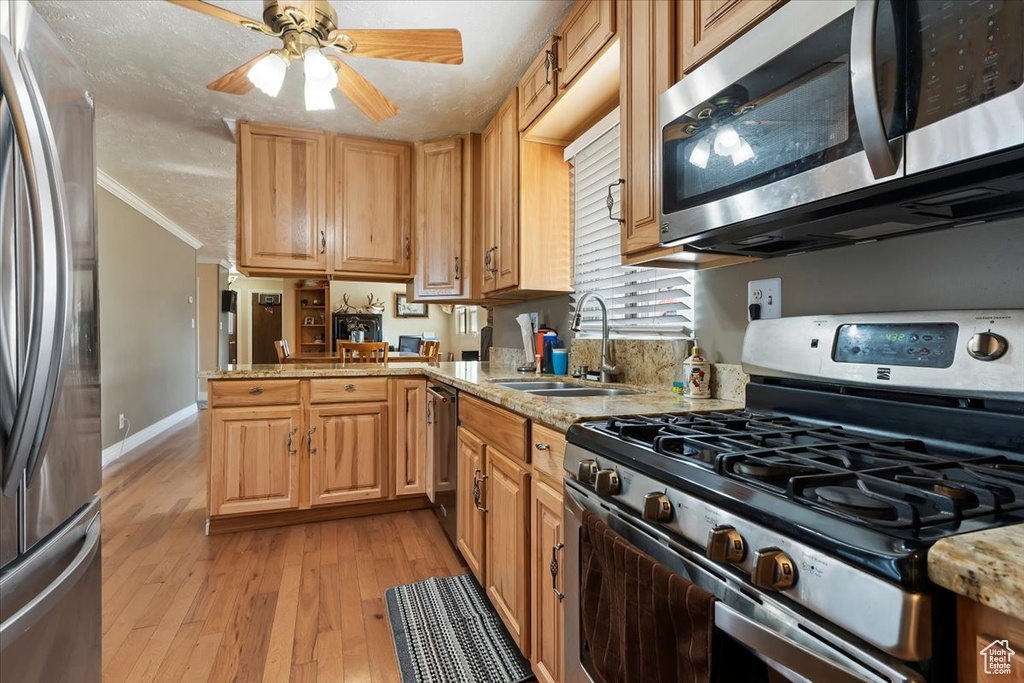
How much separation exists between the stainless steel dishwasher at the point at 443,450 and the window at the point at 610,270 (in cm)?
77

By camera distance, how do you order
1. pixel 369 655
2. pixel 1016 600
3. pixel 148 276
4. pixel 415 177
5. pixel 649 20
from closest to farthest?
pixel 1016 600, pixel 649 20, pixel 369 655, pixel 415 177, pixel 148 276

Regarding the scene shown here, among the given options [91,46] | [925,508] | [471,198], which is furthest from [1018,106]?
[91,46]

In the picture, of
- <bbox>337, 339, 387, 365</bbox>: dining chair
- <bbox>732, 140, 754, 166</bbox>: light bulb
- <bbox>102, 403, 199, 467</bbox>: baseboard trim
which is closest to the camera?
<bbox>732, 140, 754, 166</bbox>: light bulb

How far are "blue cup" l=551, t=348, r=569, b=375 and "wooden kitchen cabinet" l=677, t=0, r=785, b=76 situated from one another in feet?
4.73

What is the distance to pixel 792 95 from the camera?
0.95m

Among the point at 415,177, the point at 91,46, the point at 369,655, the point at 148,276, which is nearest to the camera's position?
the point at 369,655

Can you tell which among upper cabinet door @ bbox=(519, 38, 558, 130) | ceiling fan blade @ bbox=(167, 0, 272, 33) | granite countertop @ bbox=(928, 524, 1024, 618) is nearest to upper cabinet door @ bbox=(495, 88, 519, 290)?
upper cabinet door @ bbox=(519, 38, 558, 130)

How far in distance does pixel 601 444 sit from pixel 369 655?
1255 mm

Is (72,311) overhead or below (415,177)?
below

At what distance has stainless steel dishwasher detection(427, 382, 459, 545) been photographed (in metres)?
2.30

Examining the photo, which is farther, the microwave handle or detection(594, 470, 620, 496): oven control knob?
detection(594, 470, 620, 496): oven control knob

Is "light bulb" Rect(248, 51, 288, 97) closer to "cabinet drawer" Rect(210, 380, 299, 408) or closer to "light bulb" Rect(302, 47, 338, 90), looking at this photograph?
"light bulb" Rect(302, 47, 338, 90)

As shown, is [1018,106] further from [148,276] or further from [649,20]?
[148,276]

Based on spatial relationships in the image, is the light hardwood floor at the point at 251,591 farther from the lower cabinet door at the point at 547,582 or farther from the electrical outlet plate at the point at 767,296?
the electrical outlet plate at the point at 767,296
